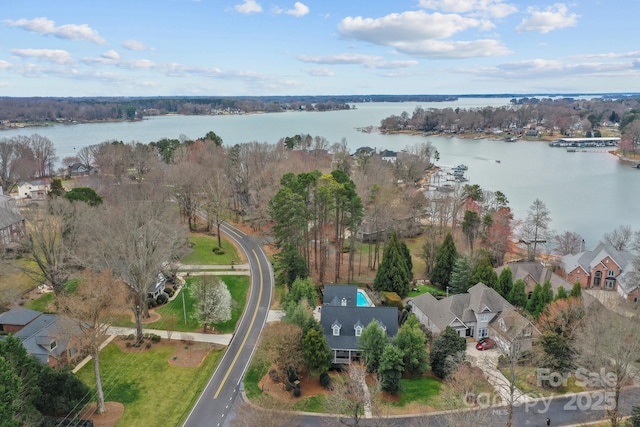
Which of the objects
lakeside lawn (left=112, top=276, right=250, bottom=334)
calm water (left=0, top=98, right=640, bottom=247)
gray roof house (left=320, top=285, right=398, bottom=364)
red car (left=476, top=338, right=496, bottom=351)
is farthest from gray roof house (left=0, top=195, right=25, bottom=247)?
calm water (left=0, top=98, right=640, bottom=247)

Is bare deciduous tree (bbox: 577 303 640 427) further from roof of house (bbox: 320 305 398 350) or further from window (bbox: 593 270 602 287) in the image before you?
window (bbox: 593 270 602 287)

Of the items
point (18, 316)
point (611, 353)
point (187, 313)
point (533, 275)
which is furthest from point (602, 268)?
point (18, 316)

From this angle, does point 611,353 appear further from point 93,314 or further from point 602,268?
point 93,314

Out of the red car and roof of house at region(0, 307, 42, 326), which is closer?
roof of house at region(0, 307, 42, 326)

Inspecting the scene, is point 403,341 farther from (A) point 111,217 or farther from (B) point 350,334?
(A) point 111,217

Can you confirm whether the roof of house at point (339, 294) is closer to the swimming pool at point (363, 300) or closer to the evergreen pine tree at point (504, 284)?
the swimming pool at point (363, 300)

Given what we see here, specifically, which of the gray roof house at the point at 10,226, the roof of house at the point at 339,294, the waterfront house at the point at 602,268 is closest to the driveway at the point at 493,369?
the roof of house at the point at 339,294
